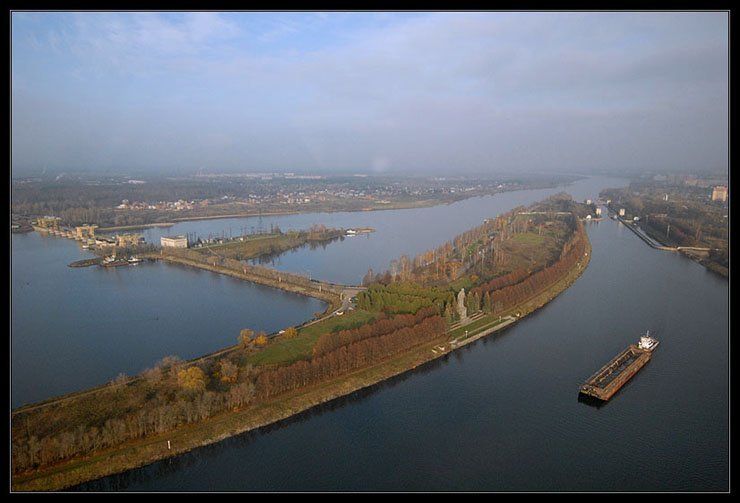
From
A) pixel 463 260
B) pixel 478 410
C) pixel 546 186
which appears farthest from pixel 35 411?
pixel 546 186

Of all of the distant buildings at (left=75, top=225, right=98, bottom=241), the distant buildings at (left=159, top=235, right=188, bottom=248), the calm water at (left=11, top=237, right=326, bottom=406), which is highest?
the distant buildings at (left=75, top=225, right=98, bottom=241)

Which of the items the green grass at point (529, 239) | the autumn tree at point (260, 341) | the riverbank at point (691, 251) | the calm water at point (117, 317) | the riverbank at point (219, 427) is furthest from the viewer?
the green grass at point (529, 239)

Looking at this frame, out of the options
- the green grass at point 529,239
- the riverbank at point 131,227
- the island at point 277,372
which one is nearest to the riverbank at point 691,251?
the green grass at point 529,239

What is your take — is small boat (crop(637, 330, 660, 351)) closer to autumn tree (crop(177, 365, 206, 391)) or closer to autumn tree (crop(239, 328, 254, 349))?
autumn tree (crop(239, 328, 254, 349))

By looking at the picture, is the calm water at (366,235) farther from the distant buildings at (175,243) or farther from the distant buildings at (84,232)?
the distant buildings at (175,243)

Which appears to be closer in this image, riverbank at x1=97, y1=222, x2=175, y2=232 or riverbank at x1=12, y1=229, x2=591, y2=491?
riverbank at x1=12, y1=229, x2=591, y2=491

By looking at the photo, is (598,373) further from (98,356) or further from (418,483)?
(98,356)

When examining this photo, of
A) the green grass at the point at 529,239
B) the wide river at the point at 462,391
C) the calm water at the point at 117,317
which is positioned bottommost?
the wide river at the point at 462,391

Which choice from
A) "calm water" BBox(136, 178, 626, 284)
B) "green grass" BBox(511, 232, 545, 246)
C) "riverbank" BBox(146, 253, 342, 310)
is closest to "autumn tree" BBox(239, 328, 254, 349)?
"riverbank" BBox(146, 253, 342, 310)
